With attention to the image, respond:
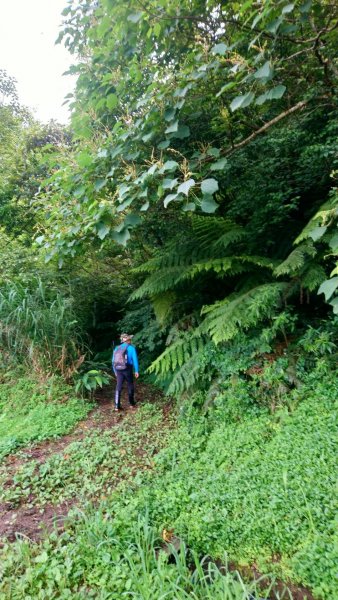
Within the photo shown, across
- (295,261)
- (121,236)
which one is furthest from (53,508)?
(295,261)

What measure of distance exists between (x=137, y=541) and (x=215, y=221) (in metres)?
2.86

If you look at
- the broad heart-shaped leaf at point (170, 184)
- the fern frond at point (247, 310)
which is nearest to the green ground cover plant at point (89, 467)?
the fern frond at point (247, 310)

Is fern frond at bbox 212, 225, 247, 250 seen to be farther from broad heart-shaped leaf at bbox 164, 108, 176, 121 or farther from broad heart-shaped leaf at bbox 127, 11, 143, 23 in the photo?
broad heart-shaped leaf at bbox 127, 11, 143, 23

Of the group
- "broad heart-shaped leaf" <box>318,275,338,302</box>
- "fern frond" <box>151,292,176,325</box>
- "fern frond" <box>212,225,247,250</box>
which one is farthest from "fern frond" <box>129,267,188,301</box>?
"broad heart-shaped leaf" <box>318,275,338,302</box>

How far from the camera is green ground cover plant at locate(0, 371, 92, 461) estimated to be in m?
3.39

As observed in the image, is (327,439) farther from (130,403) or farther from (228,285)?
(130,403)

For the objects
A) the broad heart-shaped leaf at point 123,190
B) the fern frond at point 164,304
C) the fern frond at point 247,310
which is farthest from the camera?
the fern frond at point 164,304

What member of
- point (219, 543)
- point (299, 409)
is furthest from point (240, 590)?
point (299, 409)

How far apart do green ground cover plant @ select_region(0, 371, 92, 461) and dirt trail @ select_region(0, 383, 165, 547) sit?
0.12 meters

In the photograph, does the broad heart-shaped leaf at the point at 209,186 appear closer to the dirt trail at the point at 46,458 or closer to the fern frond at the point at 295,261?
the fern frond at the point at 295,261

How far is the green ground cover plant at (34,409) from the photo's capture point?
3395mm

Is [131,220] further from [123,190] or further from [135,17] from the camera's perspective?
[135,17]

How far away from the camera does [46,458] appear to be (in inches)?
119

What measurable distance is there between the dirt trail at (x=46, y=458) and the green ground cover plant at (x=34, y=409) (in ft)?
0.38
